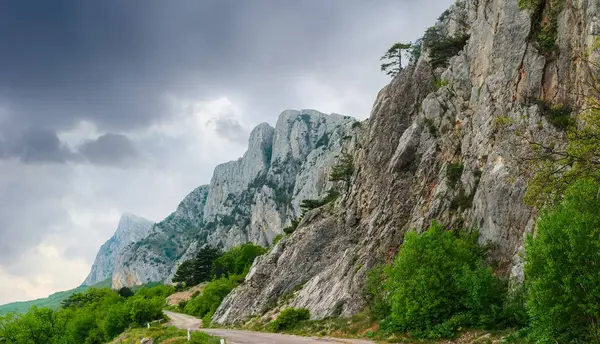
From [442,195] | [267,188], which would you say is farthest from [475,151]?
[267,188]

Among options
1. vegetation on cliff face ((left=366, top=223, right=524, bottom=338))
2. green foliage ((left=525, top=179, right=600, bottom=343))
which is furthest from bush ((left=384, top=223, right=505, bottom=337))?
green foliage ((left=525, top=179, right=600, bottom=343))

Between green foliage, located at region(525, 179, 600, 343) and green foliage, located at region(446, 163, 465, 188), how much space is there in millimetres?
24650

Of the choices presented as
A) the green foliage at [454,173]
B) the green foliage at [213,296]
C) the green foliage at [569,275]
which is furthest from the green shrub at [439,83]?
the green foliage at [213,296]

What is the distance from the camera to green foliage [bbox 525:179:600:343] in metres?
19.0

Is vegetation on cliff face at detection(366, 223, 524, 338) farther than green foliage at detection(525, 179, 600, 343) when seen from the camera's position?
Yes

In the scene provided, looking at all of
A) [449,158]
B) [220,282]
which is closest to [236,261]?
[220,282]

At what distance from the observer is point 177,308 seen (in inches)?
4131

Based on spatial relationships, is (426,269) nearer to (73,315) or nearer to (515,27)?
(515,27)

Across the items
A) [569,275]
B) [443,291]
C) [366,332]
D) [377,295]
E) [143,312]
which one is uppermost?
[569,275]

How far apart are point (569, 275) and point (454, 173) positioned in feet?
89.5

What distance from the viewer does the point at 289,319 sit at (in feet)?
161

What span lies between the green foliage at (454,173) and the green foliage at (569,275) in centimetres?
2465

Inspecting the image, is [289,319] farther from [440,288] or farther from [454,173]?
[454,173]

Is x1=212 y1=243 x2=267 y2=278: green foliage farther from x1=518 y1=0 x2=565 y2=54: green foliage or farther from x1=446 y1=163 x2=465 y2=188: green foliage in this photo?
x1=518 y1=0 x2=565 y2=54: green foliage
